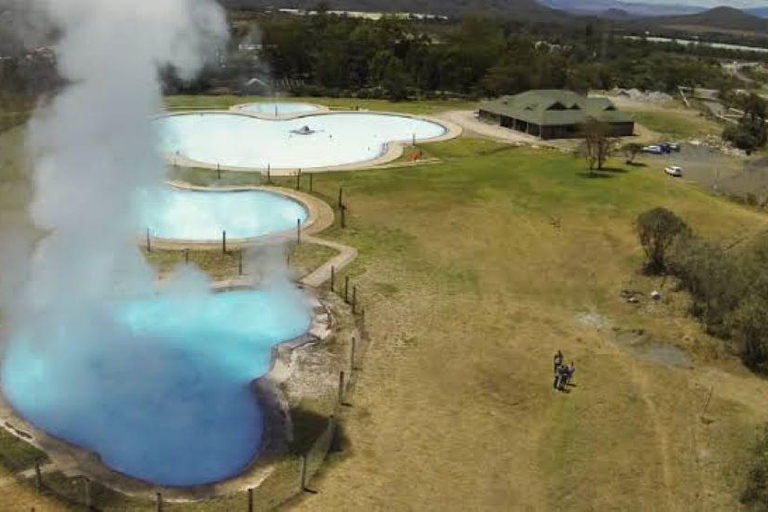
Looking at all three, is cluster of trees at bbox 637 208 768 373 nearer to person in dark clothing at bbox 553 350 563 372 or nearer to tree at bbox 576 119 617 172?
person in dark clothing at bbox 553 350 563 372

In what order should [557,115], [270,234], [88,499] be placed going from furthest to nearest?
[557,115], [270,234], [88,499]

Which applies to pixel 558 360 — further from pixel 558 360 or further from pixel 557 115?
pixel 557 115

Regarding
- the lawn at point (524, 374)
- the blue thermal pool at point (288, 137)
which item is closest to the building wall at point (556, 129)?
the blue thermal pool at point (288, 137)

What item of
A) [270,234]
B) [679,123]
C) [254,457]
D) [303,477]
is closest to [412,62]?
[679,123]

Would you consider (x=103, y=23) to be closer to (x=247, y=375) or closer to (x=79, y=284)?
(x=79, y=284)

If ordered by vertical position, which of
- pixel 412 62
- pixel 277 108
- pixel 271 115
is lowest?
pixel 271 115

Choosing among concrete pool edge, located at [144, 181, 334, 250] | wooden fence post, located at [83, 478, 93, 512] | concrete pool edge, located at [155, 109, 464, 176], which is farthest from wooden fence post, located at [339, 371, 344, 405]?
concrete pool edge, located at [155, 109, 464, 176]
